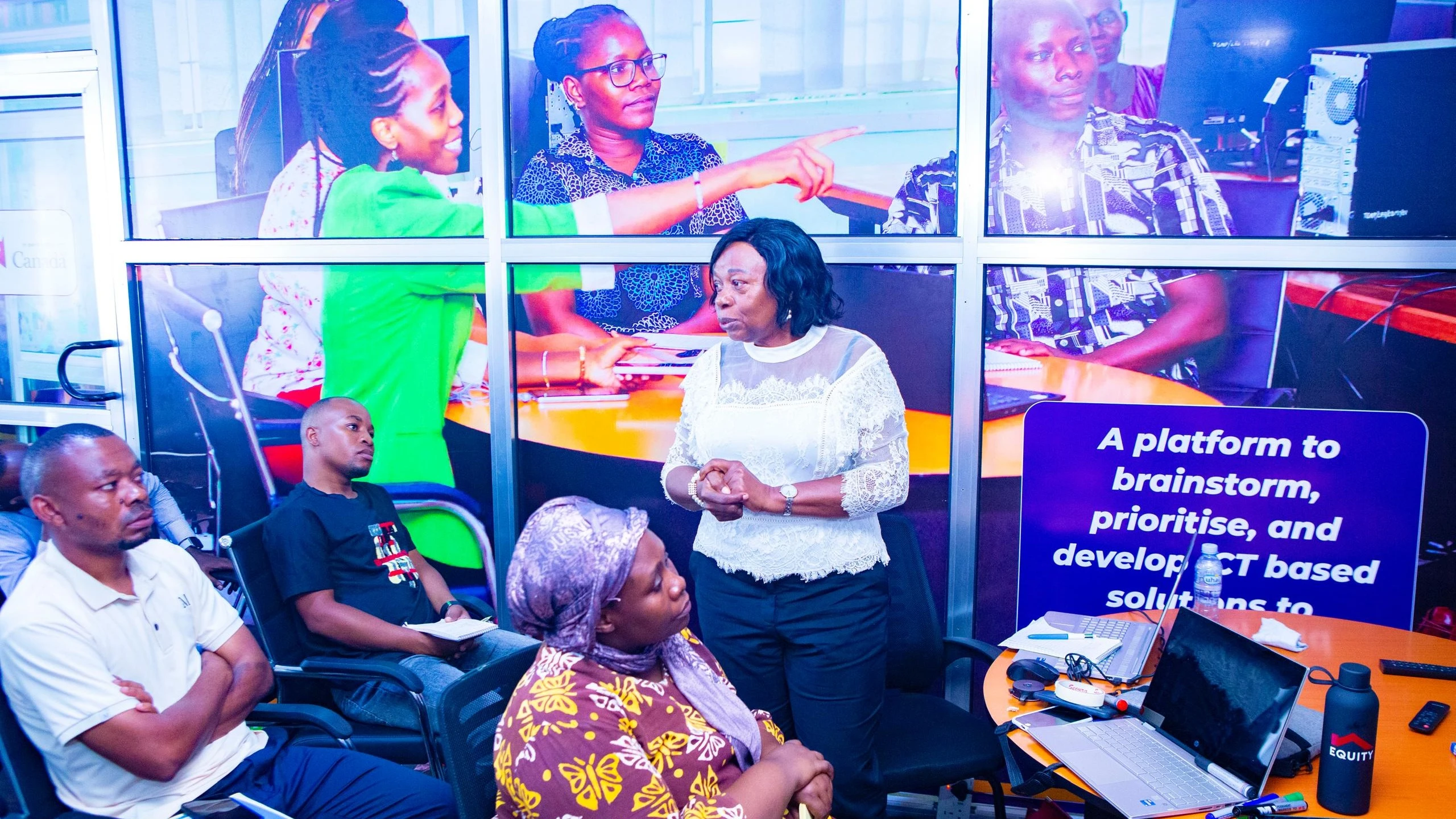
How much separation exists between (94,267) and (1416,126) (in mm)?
4582

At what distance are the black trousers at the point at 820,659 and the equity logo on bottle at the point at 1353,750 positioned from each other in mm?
985

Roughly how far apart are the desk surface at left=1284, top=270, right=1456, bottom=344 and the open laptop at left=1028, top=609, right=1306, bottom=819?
1.40 meters

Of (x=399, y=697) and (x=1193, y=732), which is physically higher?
(x=1193, y=732)

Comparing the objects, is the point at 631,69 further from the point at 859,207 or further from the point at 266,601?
the point at 266,601

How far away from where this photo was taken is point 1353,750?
1.57 m

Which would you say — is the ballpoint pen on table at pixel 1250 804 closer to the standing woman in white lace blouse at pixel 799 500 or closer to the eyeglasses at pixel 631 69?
the standing woman in white lace blouse at pixel 799 500

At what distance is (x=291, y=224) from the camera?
352 centimetres

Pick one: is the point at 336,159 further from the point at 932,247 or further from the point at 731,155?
the point at 932,247

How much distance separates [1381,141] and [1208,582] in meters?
1.36

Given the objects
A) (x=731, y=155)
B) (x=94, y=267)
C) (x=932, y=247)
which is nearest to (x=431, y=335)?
(x=731, y=155)

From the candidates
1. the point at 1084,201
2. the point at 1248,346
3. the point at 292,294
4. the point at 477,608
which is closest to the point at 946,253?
the point at 1084,201

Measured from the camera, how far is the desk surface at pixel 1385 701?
5.46ft

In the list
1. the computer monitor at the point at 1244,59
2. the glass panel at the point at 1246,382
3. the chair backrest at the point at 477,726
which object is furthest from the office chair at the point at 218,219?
the computer monitor at the point at 1244,59

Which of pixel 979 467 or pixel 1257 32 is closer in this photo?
pixel 1257 32
